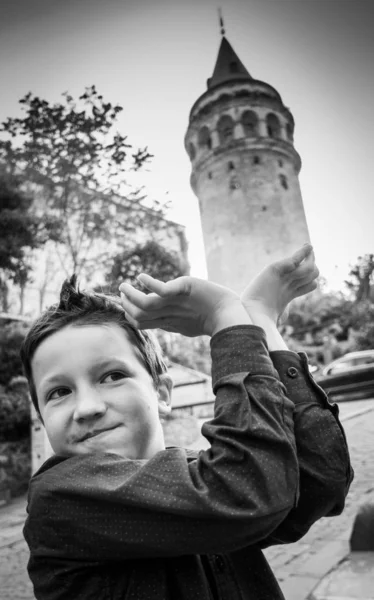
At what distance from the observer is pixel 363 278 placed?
13.0 m

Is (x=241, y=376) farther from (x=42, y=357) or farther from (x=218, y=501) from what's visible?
(x=42, y=357)

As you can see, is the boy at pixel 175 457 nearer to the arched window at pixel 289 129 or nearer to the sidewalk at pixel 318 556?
the sidewalk at pixel 318 556

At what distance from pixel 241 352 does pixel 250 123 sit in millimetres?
22254

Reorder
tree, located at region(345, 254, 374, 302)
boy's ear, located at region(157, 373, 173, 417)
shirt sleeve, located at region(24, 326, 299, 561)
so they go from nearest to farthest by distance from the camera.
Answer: shirt sleeve, located at region(24, 326, 299, 561), boy's ear, located at region(157, 373, 173, 417), tree, located at region(345, 254, 374, 302)

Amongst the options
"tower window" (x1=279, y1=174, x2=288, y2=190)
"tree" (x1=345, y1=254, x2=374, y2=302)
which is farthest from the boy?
"tower window" (x1=279, y1=174, x2=288, y2=190)

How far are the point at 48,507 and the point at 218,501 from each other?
23 cm

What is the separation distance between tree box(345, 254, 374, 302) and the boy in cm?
1238

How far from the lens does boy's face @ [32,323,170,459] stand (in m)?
0.67

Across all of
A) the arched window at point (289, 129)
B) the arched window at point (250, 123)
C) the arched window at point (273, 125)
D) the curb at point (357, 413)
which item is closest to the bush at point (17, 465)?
the curb at point (357, 413)

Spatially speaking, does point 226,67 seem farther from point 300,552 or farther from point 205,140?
point 300,552

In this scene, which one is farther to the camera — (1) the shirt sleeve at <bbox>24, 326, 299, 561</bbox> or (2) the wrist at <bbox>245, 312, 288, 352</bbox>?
(2) the wrist at <bbox>245, 312, 288, 352</bbox>

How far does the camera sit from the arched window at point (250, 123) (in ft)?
68.7

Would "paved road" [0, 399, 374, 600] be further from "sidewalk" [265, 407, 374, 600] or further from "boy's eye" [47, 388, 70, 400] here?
"boy's eye" [47, 388, 70, 400]

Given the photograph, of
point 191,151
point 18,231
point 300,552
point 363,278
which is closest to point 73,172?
point 18,231
